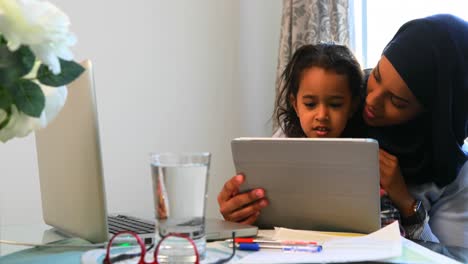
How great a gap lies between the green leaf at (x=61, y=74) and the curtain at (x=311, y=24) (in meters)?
1.46

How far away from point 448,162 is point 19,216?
4.88 feet

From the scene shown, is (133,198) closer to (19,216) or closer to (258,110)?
(19,216)

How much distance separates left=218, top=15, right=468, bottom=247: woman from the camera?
1229mm

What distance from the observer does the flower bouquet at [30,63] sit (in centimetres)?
52

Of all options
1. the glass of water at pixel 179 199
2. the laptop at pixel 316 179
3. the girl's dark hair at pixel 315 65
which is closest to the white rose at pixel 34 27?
the glass of water at pixel 179 199

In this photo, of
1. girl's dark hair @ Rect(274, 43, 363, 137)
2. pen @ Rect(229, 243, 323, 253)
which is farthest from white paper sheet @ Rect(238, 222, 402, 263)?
girl's dark hair @ Rect(274, 43, 363, 137)

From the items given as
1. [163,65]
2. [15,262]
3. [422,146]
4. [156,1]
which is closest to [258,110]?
[163,65]

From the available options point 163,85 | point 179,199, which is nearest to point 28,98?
point 179,199

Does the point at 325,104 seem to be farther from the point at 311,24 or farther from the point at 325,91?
the point at 311,24

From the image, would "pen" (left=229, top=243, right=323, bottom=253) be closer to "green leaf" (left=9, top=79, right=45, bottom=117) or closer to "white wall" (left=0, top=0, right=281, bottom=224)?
"green leaf" (left=9, top=79, right=45, bottom=117)

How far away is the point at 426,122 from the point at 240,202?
59cm

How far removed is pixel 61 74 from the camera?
1.86 ft

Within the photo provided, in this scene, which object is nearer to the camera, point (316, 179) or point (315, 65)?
point (316, 179)

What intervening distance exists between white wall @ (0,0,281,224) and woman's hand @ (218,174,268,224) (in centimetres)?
105
